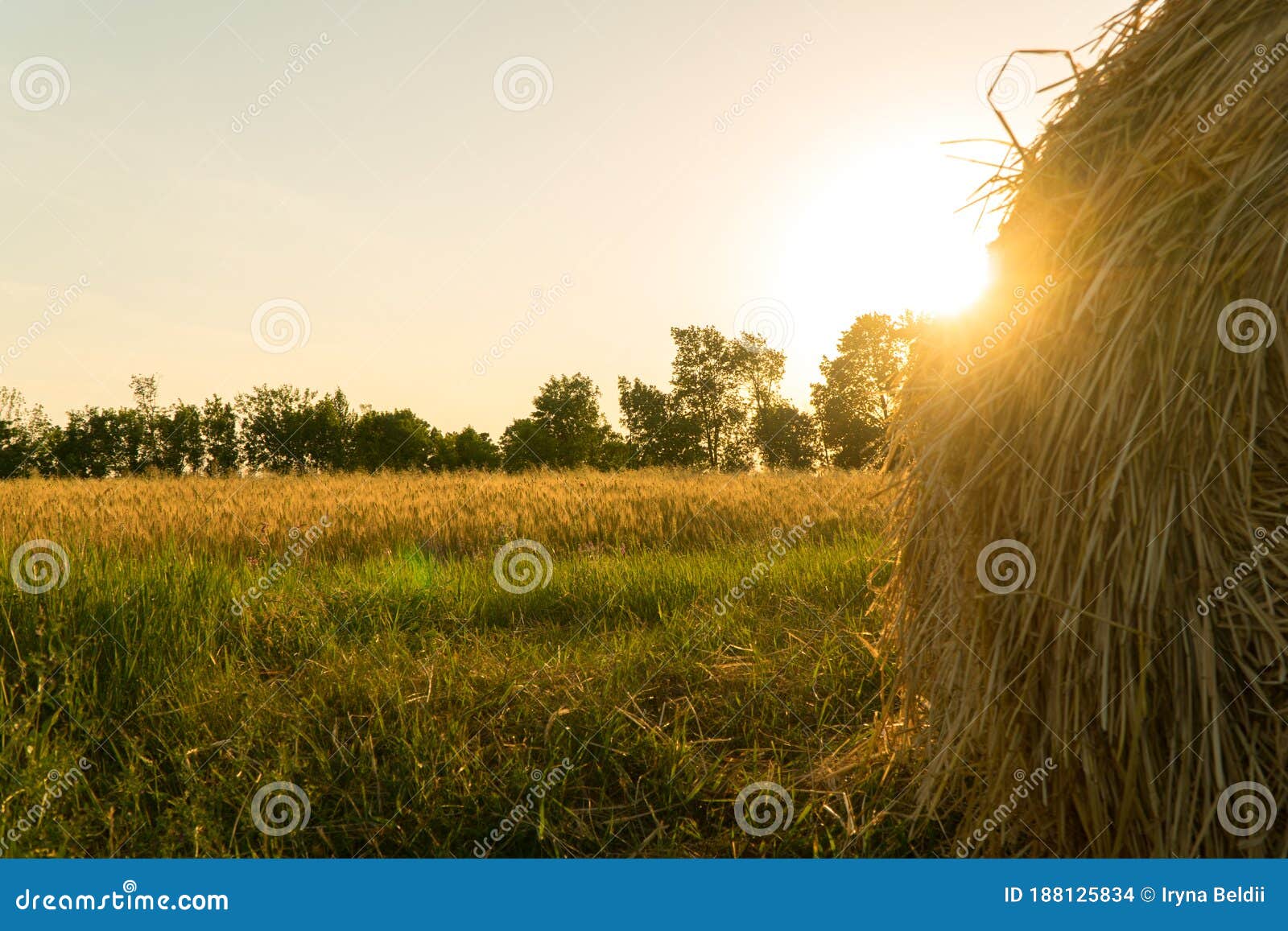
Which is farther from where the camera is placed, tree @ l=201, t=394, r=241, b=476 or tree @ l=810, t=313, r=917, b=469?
tree @ l=201, t=394, r=241, b=476

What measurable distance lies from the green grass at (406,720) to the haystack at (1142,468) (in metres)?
0.81

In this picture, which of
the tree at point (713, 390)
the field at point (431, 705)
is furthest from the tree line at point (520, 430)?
the field at point (431, 705)

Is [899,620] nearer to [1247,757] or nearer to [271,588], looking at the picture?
[1247,757]

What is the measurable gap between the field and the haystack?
2.64 feet

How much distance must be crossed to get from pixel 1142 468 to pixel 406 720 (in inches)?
112

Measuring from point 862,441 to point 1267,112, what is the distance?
38443 mm

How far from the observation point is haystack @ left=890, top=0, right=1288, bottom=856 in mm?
2035

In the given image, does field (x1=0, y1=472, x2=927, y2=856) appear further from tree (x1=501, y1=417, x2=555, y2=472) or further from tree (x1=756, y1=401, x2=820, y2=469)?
tree (x1=501, y1=417, x2=555, y2=472)

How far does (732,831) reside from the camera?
283 cm

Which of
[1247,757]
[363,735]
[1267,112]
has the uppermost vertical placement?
[1267,112]

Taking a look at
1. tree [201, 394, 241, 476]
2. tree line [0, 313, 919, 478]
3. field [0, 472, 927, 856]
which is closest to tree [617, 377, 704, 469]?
tree line [0, 313, 919, 478]

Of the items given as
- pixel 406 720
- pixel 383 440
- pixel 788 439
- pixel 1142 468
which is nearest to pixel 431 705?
pixel 406 720

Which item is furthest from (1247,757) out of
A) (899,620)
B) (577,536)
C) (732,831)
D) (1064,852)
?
(577,536)

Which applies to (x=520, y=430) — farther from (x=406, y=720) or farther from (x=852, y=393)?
(x=406, y=720)
